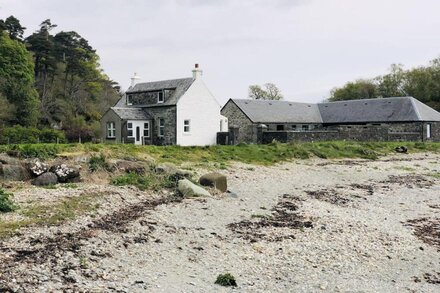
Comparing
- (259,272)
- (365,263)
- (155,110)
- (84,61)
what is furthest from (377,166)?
(84,61)

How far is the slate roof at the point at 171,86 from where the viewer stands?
37.7 meters

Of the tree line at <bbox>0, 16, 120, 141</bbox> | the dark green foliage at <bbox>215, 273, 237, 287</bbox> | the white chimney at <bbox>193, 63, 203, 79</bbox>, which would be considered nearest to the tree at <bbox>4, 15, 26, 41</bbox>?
the tree line at <bbox>0, 16, 120, 141</bbox>

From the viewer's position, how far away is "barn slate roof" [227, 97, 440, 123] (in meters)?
49.2

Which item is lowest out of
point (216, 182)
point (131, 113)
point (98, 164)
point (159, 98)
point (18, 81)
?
point (216, 182)

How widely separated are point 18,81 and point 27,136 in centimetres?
1304

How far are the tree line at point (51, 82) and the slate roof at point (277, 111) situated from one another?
16.2m

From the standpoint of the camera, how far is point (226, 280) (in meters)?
9.84

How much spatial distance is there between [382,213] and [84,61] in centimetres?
5298

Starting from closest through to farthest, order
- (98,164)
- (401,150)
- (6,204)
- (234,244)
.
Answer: (234,244) → (6,204) → (98,164) → (401,150)

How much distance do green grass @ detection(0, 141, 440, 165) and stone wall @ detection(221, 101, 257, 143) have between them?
32.6ft

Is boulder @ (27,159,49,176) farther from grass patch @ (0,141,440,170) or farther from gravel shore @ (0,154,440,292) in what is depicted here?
grass patch @ (0,141,440,170)

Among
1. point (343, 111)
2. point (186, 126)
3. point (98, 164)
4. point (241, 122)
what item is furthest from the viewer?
point (343, 111)

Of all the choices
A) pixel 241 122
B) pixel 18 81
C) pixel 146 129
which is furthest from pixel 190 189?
pixel 18 81

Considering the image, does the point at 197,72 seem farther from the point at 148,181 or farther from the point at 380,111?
the point at 380,111
